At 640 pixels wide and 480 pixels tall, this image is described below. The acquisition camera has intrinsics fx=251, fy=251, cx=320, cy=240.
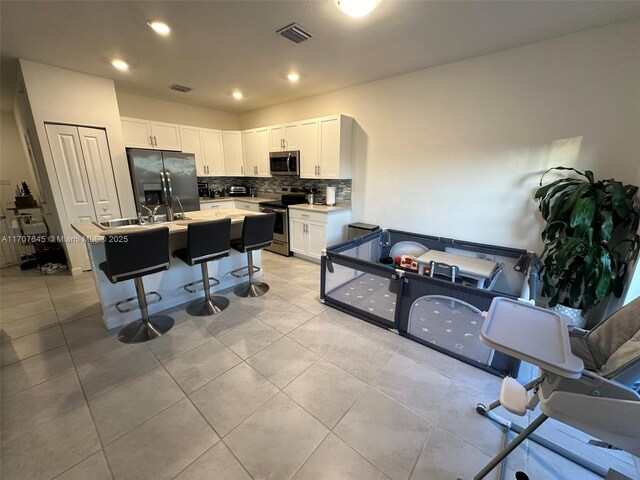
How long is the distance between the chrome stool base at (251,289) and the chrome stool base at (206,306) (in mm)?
209

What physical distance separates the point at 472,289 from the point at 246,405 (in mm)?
1856

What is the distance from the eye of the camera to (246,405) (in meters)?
1.67

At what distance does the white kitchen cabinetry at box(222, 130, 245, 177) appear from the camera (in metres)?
5.41

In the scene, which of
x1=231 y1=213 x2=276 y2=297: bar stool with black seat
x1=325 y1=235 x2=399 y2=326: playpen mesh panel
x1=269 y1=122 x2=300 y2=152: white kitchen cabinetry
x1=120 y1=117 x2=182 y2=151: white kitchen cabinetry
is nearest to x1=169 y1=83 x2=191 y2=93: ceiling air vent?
x1=120 y1=117 x2=182 y2=151: white kitchen cabinetry

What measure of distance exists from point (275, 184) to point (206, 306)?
335cm

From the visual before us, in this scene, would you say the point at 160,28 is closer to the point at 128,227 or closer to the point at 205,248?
the point at 128,227

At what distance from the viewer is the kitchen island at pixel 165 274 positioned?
2.31 metres

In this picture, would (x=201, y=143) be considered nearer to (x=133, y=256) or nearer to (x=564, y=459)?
(x=133, y=256)

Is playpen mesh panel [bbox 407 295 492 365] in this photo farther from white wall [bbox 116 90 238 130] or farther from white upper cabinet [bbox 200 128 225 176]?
white wall [bbox 116 90 238 130]

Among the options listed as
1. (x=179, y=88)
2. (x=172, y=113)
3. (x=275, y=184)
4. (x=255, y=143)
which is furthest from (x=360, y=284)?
(x=172, y=113)

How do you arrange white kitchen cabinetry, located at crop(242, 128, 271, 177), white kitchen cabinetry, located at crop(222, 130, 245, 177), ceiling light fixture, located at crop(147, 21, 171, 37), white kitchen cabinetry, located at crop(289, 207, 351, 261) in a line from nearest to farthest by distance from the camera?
ceiling light fixture, located at crop(147, 21, 171, 37) → white kitchen cabinetry, located at crop(289, 207, 351, 261) → white kitchen cabinetry, located at crop(242, 128, 271, 177) → white kitchen cabinetry, located at crop(222, 130, 245, 177)

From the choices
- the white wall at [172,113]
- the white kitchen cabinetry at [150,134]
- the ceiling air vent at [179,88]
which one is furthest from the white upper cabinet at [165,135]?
the ceiling air vent at [179,88]

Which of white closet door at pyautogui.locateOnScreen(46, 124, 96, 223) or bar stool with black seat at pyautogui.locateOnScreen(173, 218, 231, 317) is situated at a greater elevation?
white closet door at pyautogui.locateOnScreen(46, 124, 96, 223)

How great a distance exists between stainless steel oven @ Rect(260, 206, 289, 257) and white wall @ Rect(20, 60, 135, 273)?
7.60 ft
